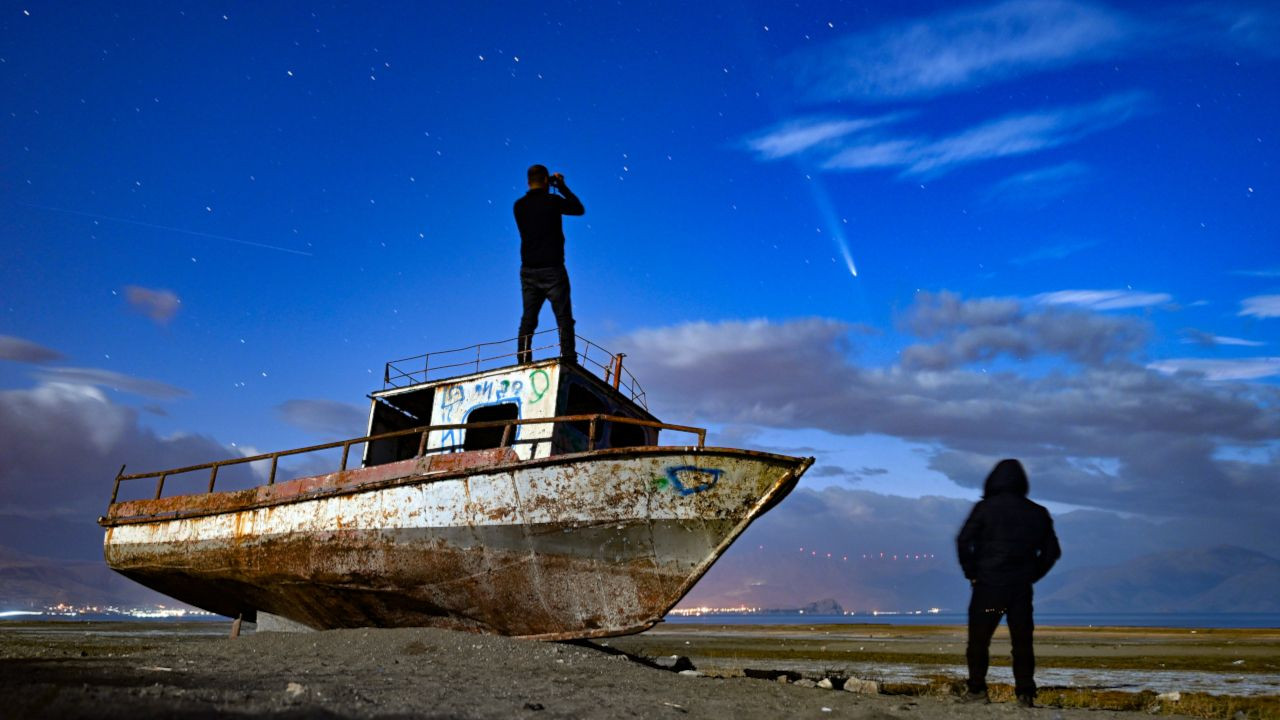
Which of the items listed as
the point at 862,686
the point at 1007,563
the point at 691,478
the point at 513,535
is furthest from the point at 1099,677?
the point at 513,535

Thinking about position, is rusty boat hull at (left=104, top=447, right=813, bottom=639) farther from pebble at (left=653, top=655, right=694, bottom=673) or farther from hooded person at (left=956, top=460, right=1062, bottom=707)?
hooded person at (left=956, top=460, right=1062, bottom=707)

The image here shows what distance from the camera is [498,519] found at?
924 cm

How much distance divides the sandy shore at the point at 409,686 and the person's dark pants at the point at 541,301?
14.4ft

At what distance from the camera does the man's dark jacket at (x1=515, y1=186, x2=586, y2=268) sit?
38.5 feet

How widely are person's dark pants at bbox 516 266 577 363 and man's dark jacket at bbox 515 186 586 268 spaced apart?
16 cm

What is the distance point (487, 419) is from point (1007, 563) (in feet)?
25.2

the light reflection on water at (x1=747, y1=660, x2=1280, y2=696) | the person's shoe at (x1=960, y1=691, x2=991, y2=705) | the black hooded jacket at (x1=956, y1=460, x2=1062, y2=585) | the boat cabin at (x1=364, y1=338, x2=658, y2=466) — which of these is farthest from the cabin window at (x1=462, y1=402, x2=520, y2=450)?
the person's shoe at (x1=960, y1=691, x2=991, y2=705)

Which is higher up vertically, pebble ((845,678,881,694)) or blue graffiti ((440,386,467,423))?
blue graffiti ((440,386,467,423))

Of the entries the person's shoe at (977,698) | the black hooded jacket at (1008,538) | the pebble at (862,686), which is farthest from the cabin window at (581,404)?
the person's shoe at (977,698)

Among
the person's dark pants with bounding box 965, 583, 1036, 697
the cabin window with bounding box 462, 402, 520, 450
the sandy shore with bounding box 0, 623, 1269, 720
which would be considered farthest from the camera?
the cabin window with bounding box 462, 402, 520, 450

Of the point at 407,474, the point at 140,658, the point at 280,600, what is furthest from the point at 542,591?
the point at 280,600

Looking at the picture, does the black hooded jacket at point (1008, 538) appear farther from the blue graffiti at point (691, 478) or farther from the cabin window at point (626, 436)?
the cabin window at point (626, 436)

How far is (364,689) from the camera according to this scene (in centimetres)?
544

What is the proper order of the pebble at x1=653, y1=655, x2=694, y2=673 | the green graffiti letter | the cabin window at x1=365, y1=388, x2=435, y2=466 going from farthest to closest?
the cabin window at x1=365, y1=388, x2=435, y2=466 < the green graffiti letter < the pebble at x1=653, y1=655, x2=694, y2=673
